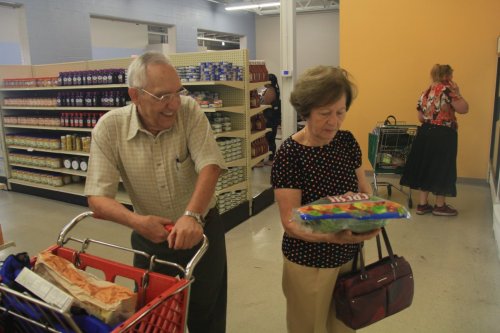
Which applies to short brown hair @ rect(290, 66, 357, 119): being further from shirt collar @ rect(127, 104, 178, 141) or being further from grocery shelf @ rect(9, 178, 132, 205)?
grocery shelf @ rect(9, 178, 132, 205)

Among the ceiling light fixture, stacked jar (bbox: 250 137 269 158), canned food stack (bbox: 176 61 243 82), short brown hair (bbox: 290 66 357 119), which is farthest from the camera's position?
the ceiling light fixture

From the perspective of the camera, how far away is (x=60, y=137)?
588 centimetres

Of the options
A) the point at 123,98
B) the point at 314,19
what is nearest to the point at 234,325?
the point at 123,98

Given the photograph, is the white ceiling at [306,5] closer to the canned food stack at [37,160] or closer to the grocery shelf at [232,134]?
the canned food stack at [37,160]

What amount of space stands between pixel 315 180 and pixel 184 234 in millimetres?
541

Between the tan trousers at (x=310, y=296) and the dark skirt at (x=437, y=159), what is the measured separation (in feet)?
11.6

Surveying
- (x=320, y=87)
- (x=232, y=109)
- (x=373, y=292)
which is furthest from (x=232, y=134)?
(x=373, y=292)

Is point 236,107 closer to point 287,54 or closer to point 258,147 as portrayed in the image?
point 258,147

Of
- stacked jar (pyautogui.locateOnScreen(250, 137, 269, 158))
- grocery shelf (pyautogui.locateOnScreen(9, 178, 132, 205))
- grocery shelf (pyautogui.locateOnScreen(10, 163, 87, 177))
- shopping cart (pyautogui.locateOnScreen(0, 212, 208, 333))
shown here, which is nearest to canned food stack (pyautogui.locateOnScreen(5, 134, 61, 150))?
grocery shelf (pyautogui.locateOnScreen(10, 163, 87, 177))

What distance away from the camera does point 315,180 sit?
1.56 metres

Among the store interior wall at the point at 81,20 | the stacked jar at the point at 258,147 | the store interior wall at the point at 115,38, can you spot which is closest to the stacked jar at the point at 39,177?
the store interior wall at the point at 81,20

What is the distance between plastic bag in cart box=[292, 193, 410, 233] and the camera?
4.24 feet

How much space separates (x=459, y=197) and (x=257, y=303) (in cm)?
384

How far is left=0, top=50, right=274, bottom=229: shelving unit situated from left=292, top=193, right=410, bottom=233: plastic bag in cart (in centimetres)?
298
